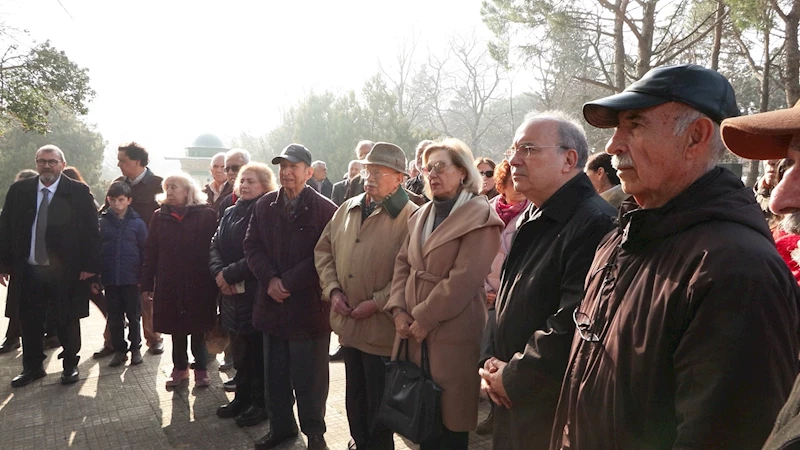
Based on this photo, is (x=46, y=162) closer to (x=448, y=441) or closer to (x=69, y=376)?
(x=69, y=376)

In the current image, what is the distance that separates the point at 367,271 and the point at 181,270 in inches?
82.7

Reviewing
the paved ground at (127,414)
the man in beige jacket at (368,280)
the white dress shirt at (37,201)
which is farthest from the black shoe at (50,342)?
the man in beige jacket at (368,280)

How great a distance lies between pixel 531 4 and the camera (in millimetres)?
12461

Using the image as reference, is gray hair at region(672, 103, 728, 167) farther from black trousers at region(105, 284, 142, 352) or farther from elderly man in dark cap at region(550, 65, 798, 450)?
black trousers at region(105, 284, 142, 352)

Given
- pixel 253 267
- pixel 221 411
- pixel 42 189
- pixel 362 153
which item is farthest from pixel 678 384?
pixel 362 153

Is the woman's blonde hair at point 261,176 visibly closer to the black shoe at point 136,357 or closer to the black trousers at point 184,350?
the black trousers at point 184,350

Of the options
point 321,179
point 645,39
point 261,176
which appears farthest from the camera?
point 645,39

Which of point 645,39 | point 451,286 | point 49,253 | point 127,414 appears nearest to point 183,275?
point 127,414

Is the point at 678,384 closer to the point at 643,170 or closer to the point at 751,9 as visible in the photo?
the point at 643,170

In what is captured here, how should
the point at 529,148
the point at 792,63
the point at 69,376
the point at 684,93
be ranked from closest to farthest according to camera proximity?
the point at 684,93, the point at 529,148, the point at 69,376, the point at 792,63

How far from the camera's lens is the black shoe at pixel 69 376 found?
4973 millimetres

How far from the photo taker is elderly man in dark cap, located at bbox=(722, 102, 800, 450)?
0.79 m

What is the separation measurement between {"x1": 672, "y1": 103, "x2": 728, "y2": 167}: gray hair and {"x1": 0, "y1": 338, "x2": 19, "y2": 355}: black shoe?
7138mm

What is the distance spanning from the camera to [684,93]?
1.50 meters
